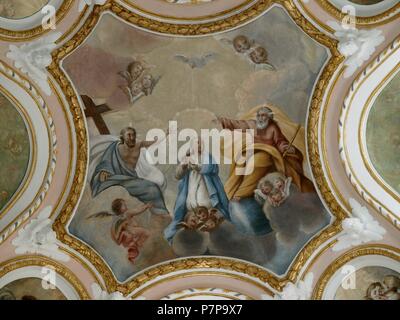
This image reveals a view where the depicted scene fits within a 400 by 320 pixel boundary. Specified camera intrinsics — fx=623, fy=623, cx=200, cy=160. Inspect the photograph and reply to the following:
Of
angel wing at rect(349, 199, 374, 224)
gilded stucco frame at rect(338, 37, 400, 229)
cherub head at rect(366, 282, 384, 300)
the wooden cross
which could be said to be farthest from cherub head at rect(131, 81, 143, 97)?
cherub head at rect(366, 282, 384, 300)

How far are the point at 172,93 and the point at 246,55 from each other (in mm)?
1432

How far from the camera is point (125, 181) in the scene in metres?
10.8

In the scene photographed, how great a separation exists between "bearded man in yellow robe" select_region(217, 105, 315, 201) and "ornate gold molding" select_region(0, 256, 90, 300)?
293 cm

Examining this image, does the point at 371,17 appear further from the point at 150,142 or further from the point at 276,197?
the point at 150,142

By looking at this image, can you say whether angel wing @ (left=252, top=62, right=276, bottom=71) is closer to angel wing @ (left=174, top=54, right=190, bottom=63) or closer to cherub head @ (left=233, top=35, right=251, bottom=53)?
cherub head @ (left=233, top=35, right=251, bottom=53)

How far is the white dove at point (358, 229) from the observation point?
31.6 feet

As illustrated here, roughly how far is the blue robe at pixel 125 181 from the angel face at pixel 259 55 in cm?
273

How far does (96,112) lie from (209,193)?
7.83 ft

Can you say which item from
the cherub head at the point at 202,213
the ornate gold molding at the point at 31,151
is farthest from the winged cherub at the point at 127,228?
the ornate gold molding at the point at 31,151

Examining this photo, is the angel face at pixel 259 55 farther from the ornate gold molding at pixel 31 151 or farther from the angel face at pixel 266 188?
the ornate gold molding at pixel 31 151

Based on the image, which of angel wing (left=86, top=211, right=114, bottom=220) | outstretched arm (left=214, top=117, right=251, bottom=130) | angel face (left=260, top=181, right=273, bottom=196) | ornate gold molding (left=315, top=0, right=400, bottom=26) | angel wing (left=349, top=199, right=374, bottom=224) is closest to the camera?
Result: ornate gold molding (left=315, top=0, right=400, bottom=26)

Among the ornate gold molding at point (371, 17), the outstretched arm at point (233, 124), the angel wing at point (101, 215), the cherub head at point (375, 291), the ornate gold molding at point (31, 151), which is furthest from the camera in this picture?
the outstretched arm at point (233, 124)

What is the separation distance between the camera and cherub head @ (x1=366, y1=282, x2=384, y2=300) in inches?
373
